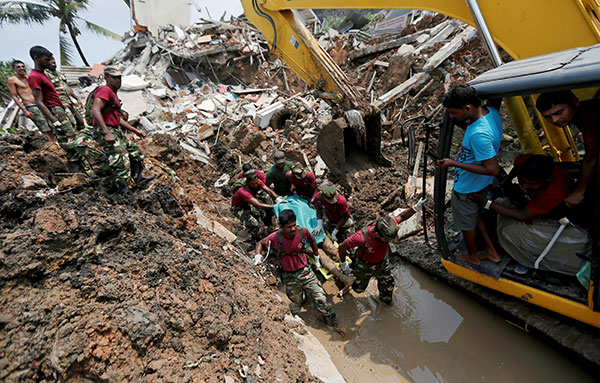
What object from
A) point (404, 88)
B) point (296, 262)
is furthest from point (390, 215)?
point (404, 88)

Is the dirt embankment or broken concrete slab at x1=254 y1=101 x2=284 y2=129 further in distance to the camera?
broken concrete slab at x1=254 y1=101 x2=284 y2=129

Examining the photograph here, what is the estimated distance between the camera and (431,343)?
3.05 meters

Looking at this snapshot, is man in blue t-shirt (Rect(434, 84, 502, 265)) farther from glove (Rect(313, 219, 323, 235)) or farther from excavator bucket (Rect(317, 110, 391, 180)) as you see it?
excavator bucket (Rect(317, 110, 391, 180))

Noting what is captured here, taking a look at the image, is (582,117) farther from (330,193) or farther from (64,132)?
(64,132)

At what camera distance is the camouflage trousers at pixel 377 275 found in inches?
133

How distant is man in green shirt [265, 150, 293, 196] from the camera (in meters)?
4.89

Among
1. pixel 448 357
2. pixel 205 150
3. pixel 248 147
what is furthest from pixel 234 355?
pixel 205 150

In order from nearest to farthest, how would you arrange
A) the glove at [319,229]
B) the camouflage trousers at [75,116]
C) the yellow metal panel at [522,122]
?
the yellow metal panel at [522,122]
the glove at [319,229]
the camouflage trousers at [75,116]

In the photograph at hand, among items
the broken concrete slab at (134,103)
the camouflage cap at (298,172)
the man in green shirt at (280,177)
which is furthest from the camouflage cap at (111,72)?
the broken concrete slab at (134,103)

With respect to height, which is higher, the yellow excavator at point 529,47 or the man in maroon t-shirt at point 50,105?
the man in maroon t-shirt at point 50,105

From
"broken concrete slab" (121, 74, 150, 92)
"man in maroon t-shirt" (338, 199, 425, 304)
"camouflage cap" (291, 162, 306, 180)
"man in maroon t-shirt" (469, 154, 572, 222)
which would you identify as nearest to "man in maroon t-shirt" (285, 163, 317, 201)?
"camouflage cap" (291, 162, 306, 180)

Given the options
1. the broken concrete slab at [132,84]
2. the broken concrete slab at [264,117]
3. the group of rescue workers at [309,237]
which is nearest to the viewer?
the group of rescue workers at [309,237]

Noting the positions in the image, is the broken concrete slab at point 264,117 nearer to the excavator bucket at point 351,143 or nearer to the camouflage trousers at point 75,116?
the excavator bucket at point 351,143

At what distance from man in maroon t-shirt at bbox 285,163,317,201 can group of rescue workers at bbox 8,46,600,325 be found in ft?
0.06
